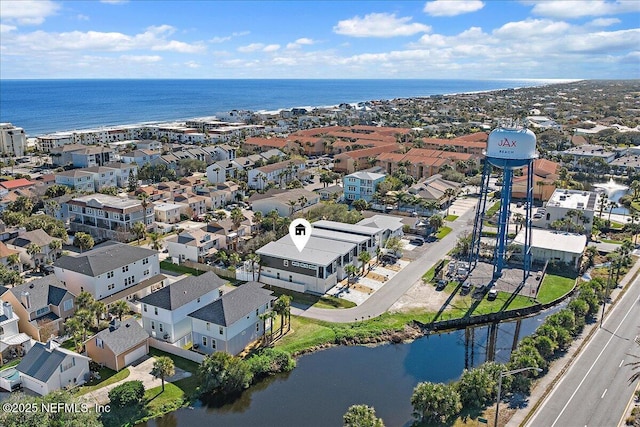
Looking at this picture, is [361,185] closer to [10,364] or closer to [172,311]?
[172,311]

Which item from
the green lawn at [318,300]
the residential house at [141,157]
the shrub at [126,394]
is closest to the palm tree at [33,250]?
the green lawn at [318,300]

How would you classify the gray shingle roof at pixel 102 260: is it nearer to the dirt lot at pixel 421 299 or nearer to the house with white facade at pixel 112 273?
the house with white facade at pixel 112 273

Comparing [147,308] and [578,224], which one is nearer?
[147,308]

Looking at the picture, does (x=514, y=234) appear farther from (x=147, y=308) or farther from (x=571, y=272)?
Answer: (x=147, y=308)

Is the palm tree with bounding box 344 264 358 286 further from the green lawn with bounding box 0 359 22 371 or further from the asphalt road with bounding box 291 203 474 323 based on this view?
the green lawn with bounding box 0 359 22 371

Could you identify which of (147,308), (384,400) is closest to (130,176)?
(147,308)

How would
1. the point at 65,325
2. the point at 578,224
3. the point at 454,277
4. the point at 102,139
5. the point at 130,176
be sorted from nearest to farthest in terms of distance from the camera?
the point at 65,325, the point at 454,277, the point at 578,224, the point at 130,176, the point at 102,139
